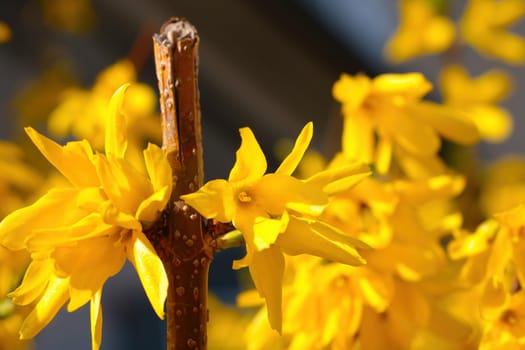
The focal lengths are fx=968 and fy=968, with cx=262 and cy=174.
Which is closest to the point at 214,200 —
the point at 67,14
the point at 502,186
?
the point at 502,186

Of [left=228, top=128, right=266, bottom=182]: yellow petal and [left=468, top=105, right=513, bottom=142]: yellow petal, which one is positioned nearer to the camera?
[left=228, top=128, right=266, bottom=182]: yellow petal

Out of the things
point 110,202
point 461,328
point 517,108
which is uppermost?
point 110,202

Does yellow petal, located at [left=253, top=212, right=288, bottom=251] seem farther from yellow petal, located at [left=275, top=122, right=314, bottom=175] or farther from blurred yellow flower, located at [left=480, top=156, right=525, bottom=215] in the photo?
blurred yellow flower, located at [left=480, top=156, right=525, bottom=215]

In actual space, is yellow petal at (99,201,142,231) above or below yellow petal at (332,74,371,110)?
above

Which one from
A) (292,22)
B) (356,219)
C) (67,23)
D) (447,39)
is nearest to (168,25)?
(356,219)

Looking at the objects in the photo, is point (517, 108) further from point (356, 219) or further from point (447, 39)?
point (356, 219)

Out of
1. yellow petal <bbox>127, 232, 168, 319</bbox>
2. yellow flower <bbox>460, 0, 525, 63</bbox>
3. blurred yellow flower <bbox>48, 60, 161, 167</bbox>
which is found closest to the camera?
yellow petal <bbox>127, 232, 168, 319</bbox>

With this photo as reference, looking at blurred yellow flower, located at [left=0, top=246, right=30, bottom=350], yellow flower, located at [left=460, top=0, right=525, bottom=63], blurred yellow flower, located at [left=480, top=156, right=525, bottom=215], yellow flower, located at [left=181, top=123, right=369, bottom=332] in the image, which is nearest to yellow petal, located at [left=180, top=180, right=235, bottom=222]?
yellow flower, located at [left=181, top=123, right=369, bottom=332]
